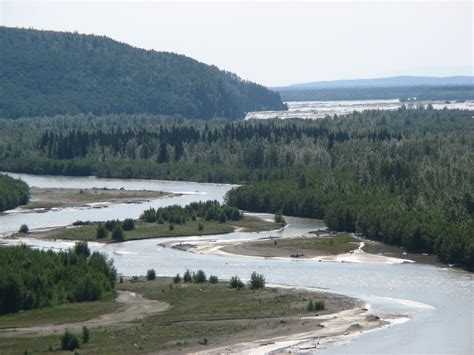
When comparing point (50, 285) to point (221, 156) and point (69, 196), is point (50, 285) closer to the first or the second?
point (69, 196)

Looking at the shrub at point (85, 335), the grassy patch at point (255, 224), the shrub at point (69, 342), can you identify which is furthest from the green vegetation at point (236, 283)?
the grassy patch at point (255, 224)

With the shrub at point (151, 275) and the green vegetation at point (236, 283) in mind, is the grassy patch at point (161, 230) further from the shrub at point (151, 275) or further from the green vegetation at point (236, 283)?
the green vegetation at point (236, 283)

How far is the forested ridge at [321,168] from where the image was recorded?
91438 millimetres

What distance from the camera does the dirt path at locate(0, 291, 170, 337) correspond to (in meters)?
57.8

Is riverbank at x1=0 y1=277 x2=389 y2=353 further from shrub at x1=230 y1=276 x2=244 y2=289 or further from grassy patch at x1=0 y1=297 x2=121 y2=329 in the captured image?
shrub at x1=230 y1=276 x2=244 y2=289

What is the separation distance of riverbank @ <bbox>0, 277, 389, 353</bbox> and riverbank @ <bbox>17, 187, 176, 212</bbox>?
56.5 meters

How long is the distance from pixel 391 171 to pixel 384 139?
51868 mm

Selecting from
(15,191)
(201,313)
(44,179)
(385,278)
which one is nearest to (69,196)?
(15,191)

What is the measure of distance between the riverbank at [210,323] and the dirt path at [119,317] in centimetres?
4

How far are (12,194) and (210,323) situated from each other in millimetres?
67270

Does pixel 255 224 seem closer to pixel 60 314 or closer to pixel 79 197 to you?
pixel 79 197

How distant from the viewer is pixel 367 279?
7569cm

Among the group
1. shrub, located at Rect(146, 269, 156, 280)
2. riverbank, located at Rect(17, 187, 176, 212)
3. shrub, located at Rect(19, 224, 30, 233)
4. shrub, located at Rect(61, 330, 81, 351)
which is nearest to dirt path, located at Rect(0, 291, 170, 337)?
shrub, located at Rect(61, 330, 81, 351)

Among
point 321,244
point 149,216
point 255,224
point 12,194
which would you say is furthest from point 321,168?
point 321,244
